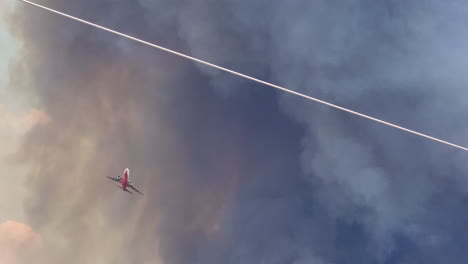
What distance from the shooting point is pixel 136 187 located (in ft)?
329

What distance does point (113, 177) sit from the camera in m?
99.6

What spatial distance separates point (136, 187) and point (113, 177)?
527cm
